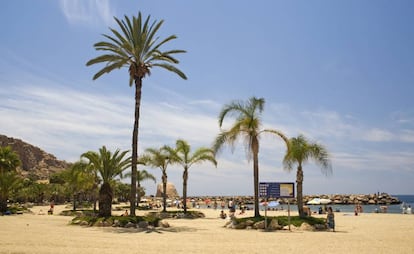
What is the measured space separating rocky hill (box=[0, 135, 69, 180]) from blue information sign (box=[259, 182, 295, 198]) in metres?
155

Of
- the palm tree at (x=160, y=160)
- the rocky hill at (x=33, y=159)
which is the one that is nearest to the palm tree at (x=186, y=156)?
the palm tree at (x=160, y=160)

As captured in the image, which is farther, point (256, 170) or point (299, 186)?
point (256, 170)

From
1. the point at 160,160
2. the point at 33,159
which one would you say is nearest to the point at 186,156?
the point at 160,160

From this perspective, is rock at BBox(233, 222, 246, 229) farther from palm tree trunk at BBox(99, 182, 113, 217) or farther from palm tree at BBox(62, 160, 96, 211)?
palm tree at BBox(62, 160, 96, 211)

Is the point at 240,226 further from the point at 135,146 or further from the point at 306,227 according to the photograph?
the point at 135,146

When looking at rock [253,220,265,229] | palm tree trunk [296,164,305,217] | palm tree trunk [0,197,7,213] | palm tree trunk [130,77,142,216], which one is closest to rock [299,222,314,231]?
rock [253,220,265,229]

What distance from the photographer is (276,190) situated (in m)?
21.8

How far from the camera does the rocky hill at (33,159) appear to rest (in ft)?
544

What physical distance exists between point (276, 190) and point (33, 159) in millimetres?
177375

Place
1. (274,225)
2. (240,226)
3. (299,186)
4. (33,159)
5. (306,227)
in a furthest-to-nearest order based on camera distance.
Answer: (33,159) < (299,186) < (240,226) < (274,225) < (306,227)

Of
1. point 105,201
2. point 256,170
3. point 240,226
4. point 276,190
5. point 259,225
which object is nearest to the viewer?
point 259,225

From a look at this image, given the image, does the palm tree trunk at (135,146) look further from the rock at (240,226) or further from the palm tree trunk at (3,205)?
the palm tree trunk at (3,205)

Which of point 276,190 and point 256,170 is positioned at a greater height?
point 256,170

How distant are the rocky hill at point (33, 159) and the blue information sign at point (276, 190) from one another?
507 feet
